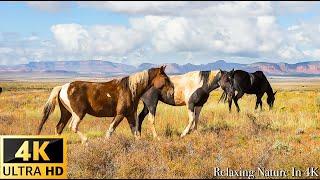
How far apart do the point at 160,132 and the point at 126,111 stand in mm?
2435

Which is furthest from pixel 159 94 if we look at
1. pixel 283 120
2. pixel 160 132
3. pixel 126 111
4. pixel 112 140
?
A: pixel 283 120

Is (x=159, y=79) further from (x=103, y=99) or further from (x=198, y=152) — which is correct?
(x=198, y=152)

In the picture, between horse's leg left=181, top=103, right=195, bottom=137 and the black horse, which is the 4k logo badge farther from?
the black horse

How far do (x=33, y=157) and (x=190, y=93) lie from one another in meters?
6.91

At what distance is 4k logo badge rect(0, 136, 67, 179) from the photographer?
819 cm

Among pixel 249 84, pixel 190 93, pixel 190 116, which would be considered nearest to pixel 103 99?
pixel 190 116

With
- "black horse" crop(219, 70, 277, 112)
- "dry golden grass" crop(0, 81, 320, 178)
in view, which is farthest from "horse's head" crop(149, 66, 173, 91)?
"black horse" crop(219, 70, 277, 112)

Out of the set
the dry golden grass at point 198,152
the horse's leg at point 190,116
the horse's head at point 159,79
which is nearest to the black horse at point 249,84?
the dry golden grass at point 198,152

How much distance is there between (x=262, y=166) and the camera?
8805mm

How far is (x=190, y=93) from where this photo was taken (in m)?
14.3

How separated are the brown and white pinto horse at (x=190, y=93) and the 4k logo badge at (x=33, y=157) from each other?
5555 mm

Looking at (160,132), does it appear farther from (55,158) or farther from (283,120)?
(55,158)

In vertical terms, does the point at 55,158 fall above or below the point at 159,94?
below

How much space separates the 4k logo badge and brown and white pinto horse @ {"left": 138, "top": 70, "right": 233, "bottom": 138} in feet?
18.2
